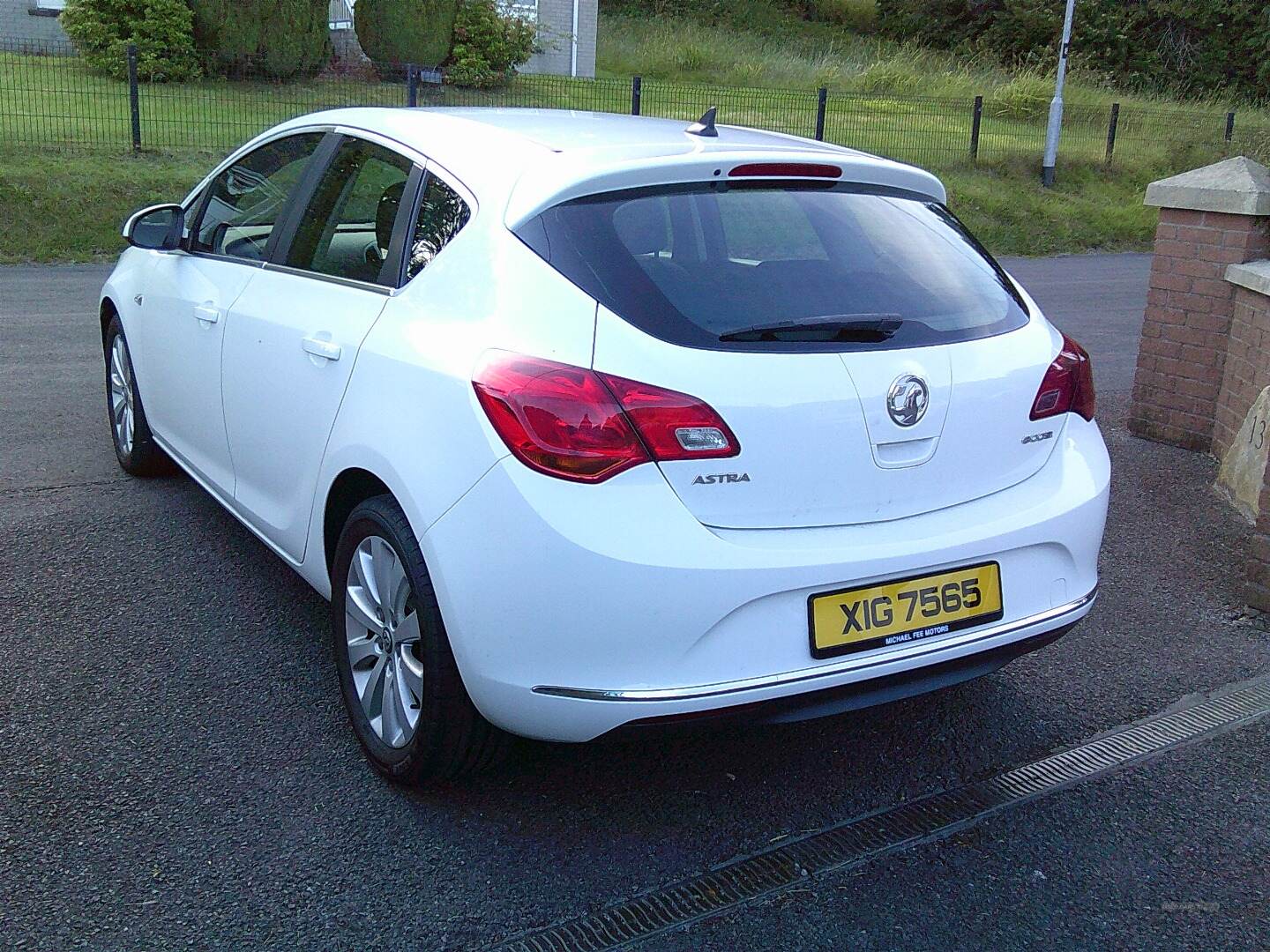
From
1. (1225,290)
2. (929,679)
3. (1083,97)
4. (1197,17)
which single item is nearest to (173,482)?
(929,679)

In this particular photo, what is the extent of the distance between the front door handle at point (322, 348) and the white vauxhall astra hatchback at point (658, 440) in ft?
0.05

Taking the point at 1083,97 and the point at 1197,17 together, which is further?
the point at 1197,17

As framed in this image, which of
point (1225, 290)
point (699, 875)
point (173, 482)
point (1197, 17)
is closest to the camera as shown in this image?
point (699, 875)

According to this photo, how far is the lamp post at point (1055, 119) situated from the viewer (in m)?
19.7

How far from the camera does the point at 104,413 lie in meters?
6.61

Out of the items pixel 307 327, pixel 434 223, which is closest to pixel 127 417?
pixel 307 327

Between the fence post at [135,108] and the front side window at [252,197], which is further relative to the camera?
the fence post at [135,108]

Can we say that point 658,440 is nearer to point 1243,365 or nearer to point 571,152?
point 571,152

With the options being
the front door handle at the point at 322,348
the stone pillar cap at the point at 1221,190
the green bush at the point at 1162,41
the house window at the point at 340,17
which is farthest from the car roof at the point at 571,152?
the green bush at the point at 1162,41

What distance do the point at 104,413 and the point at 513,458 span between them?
4.65 m

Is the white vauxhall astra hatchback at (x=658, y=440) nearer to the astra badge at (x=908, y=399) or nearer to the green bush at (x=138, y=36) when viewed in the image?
the astra badge at (x=908, y=399)

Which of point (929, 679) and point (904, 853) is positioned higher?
point (929, 679)

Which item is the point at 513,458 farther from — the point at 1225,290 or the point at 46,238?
the point at 46,238

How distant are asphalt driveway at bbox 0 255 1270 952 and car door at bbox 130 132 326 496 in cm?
49
